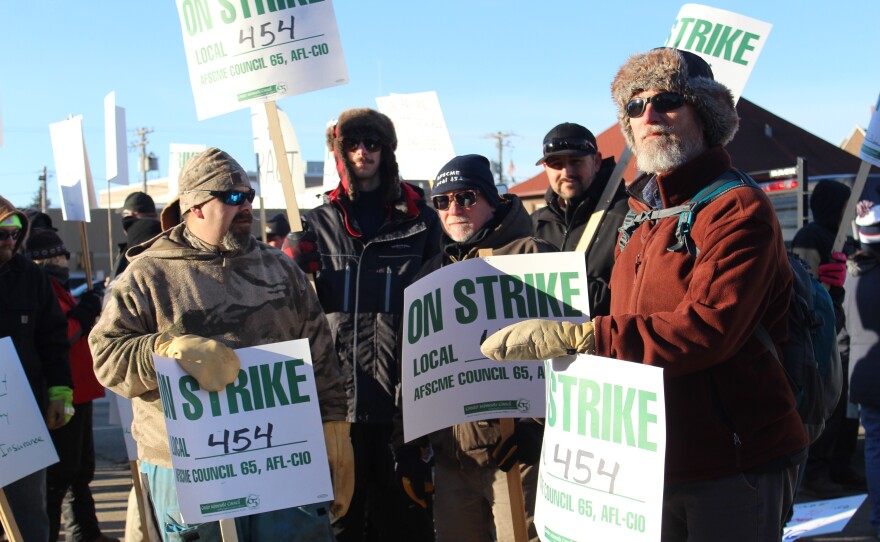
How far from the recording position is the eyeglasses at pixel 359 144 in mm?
4211

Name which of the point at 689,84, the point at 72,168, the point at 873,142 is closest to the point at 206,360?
the point at 689,84

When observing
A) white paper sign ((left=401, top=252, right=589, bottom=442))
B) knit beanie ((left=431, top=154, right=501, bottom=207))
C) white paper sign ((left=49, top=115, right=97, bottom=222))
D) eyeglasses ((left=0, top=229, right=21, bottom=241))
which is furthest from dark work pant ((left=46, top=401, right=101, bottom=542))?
knit beanie ((left=431, top=154, right=501, bottom=207))

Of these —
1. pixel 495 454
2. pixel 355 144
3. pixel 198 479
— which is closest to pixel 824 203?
pixel 355 144

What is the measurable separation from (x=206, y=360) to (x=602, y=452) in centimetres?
132

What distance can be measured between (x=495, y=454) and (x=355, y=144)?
5.65 ft

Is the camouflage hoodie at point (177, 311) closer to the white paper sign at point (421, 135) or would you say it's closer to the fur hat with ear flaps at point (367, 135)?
the fur hat with ear flaps at point (367, 135)

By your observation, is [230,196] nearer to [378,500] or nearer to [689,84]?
[378,500]

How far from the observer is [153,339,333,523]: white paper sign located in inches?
117

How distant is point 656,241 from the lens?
8.36ft

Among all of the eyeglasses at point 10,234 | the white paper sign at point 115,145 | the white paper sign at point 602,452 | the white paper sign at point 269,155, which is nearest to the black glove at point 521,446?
the white paper sign at point 602,452

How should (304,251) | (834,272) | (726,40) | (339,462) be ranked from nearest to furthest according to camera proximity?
(339,462) → (304,251) → (726,40) → (834,272)

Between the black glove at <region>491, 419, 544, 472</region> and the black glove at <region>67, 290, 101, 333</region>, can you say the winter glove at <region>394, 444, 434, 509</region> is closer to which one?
the black glove at <region>491, 419, 544, 472</region>

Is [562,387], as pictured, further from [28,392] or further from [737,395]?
[28,392]

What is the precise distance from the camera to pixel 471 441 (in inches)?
133
